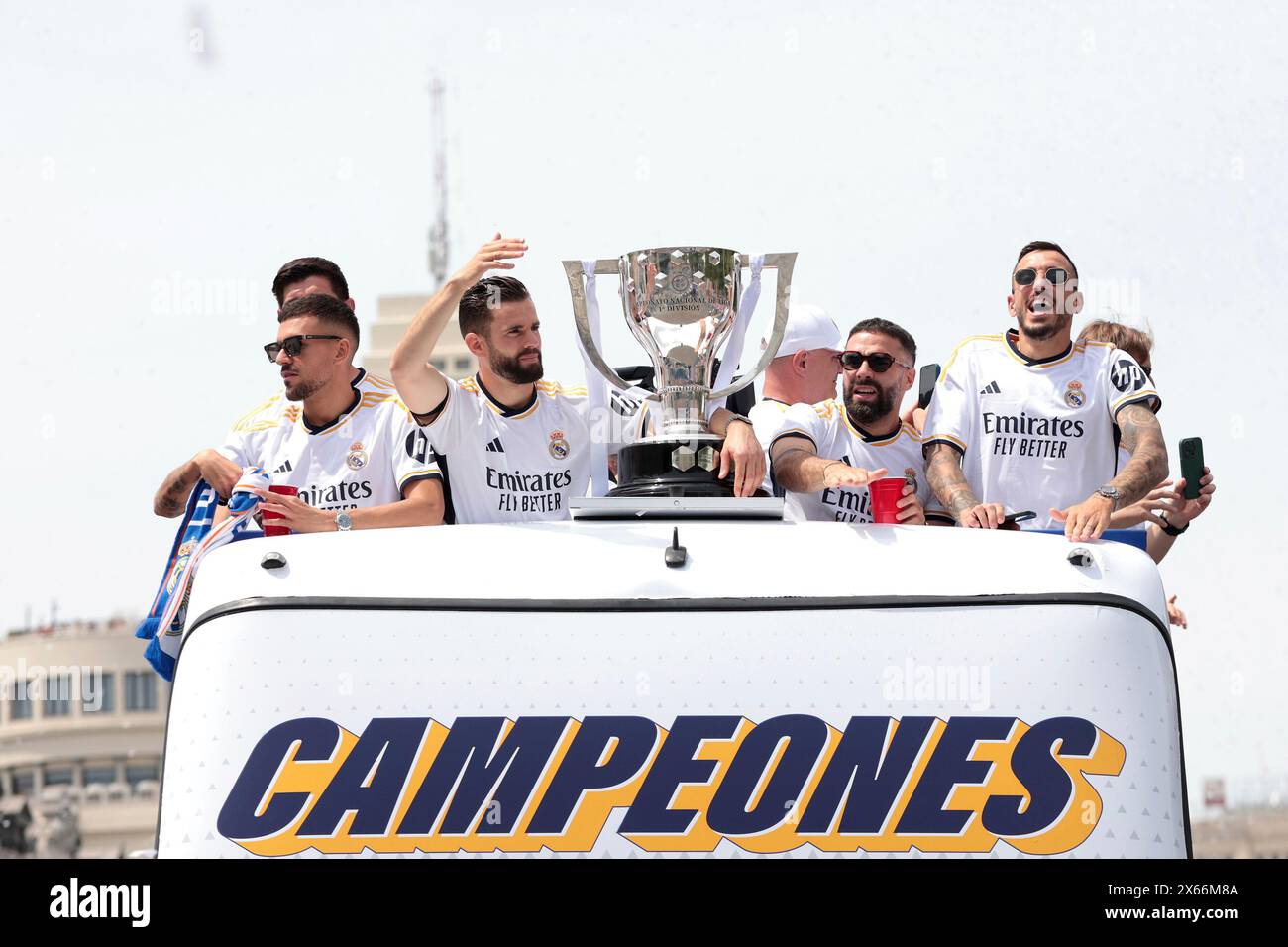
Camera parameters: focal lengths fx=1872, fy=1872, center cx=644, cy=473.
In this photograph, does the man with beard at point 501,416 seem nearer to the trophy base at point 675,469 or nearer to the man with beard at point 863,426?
the man with beard at point 863,426

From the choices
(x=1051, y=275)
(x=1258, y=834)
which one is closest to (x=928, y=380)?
(x=1051, y=275)

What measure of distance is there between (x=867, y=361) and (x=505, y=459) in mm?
1144

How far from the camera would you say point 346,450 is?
569 cm

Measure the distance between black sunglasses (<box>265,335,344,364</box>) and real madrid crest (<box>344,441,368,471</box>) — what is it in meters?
0.33

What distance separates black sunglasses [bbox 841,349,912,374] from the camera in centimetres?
570

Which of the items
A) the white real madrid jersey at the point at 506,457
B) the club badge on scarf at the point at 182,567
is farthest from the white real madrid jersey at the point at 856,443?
the club badge on scarf at the point at 182,567

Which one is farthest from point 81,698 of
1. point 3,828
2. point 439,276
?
point 3,828

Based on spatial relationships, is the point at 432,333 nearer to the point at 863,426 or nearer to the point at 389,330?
the point at 863,426

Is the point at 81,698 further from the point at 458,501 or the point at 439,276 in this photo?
the point at 458,501

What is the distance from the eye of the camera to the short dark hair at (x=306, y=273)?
6.53 m

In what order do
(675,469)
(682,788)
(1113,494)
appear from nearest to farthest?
(682,788), (675,469), (1113,494)
